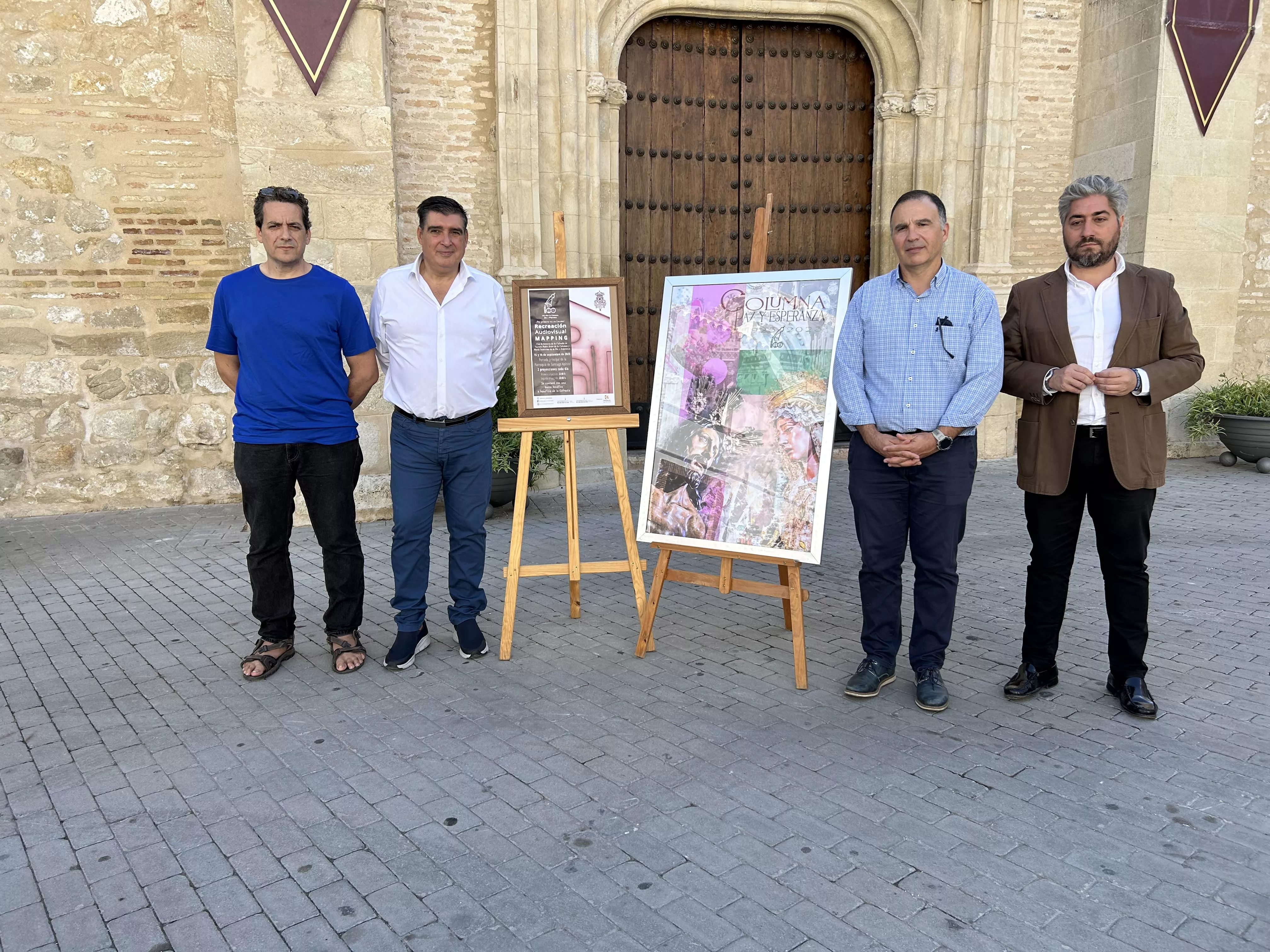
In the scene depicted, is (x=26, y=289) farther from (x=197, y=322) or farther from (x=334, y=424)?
(x=334, y=424)

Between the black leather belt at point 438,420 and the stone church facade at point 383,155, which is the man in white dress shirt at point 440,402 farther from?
the stone church facade at point 383,155

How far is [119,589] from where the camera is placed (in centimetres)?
523

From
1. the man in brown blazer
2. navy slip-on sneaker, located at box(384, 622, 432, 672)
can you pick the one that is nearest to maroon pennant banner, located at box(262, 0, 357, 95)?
navy slip-on sneaker, located at box(384, 622, 432, 672)

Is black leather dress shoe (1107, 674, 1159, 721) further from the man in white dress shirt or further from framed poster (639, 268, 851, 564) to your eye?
the man in white dress shirt

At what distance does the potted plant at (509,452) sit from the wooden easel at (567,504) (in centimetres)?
243

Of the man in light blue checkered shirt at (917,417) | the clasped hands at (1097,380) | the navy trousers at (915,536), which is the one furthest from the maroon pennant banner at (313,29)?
the clasped hands at (1097,380)

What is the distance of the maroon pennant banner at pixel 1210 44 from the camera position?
848 centimetres

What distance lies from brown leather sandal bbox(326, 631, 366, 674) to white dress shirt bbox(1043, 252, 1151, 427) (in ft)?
9.92

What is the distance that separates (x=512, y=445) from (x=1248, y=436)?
22.6 ft

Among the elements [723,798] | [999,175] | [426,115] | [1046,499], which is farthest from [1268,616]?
[426,115]

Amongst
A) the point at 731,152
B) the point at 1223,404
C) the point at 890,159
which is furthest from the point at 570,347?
the point at 1223,404

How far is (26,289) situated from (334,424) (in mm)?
4670

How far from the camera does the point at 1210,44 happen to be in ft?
28.1

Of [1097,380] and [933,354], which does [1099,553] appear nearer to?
[1097,380]
